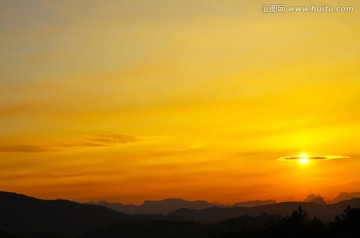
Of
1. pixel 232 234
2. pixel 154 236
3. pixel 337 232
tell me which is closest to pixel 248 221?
pixel 154 236

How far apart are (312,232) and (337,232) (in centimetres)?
353

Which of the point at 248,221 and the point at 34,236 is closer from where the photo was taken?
the point at 248,221

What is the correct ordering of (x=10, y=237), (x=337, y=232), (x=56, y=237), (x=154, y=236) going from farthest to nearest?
(x=154, y=236) → (x=56, y=237) → (x=10, y=237) → (x=337, y=232)

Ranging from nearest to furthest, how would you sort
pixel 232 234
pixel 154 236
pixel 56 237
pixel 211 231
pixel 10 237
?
pixel 232 234
pixel 10 237
pixel 211 231
pixel 56 237
pixel 154 236

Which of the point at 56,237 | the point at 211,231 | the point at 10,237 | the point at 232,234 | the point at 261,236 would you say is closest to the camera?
the point at 261,236

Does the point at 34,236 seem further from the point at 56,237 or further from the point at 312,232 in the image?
the point at 312,232

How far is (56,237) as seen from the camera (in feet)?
603

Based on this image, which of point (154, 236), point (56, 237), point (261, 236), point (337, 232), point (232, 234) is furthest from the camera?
point (154, 236)

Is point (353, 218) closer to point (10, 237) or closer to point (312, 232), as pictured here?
point (312, 232)

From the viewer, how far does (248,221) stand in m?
173

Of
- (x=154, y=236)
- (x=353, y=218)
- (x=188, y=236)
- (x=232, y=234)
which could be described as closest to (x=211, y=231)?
(x=188, y=236)

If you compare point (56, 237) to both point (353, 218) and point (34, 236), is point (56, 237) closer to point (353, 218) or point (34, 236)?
point (34, 236)

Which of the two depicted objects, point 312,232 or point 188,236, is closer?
point 312,232

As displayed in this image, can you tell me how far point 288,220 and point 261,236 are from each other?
162 inches
